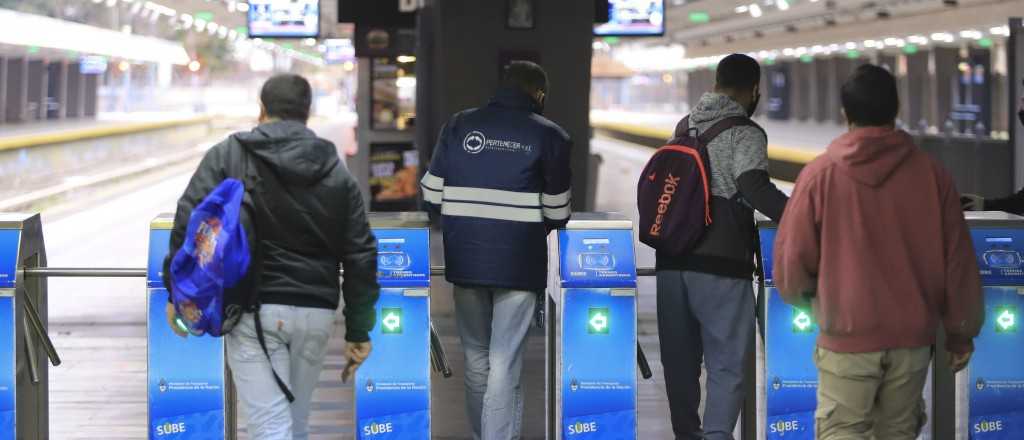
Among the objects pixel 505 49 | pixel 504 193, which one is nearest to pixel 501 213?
pixel 504 193

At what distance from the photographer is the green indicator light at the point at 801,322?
18.0 ft

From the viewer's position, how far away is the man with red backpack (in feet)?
16.5

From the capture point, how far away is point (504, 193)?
5.20 meters

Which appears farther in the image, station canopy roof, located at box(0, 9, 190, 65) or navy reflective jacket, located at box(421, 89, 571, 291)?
station canopy roof, located at box(0, 9, 190, 65)

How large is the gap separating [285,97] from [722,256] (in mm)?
1702

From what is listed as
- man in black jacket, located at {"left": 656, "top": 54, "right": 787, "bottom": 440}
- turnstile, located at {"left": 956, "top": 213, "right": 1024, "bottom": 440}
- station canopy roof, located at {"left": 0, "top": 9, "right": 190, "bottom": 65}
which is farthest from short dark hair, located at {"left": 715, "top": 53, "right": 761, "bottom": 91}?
station canopy roof, located at {"left": 0, "top": 9, "right": 190, "bottom": 65}

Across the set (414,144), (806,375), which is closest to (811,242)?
(806,375)

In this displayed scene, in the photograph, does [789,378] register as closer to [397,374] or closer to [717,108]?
[717,108]

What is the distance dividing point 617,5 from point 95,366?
5.88 m

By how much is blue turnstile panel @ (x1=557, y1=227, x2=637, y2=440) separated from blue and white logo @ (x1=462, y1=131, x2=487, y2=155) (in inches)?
17.6

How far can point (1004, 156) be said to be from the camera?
57.5 ft

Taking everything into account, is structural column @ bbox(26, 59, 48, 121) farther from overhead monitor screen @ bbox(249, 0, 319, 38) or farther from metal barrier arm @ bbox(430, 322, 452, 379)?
metal barrier arm @ bbox(430, 322, 452, 379)

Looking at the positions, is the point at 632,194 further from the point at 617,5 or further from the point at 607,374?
the point at 607,374

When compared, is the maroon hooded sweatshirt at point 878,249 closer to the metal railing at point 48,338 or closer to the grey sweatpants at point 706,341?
the grey sweatpants at point 706,341
